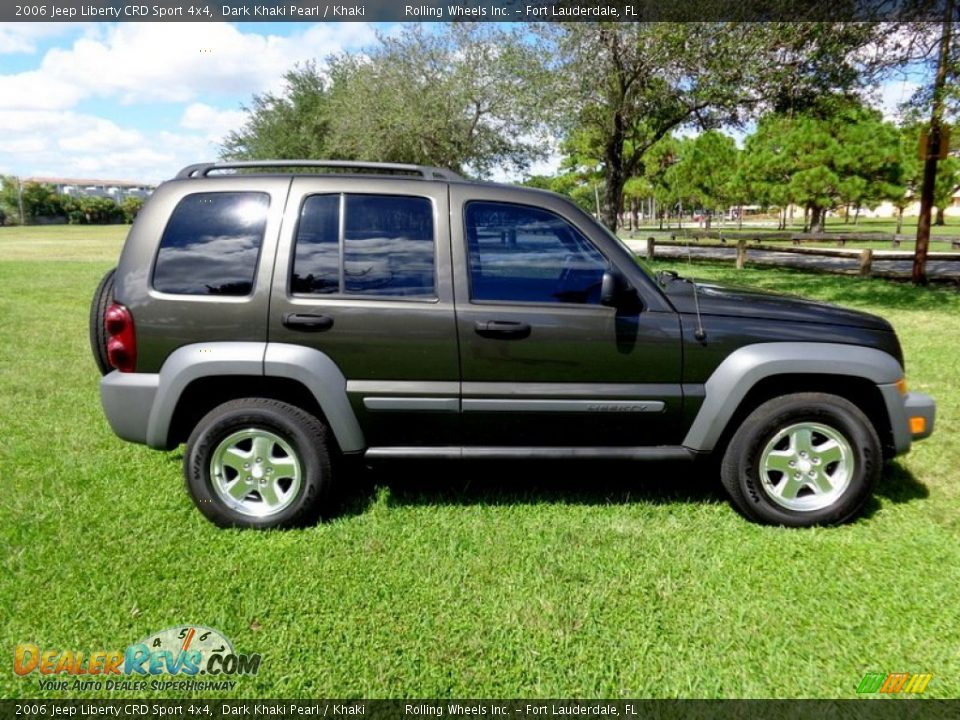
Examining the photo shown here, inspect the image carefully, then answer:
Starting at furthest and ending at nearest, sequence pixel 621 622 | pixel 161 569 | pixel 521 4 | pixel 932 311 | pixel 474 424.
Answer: pixel 521 4 → pixel 932 311 → pixel 474 424 → pixel 161 569 → pixel 621 622

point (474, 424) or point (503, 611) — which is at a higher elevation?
point (474, 424)

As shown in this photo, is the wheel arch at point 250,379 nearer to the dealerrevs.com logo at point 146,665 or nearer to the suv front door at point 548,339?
the suv front door at point 548,339

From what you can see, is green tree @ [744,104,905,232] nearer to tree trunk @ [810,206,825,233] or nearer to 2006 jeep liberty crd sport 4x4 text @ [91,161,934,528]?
tree trunk @ [810,206,825,233]

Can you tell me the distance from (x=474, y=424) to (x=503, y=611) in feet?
3.19

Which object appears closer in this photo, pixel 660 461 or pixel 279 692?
pixel 279 692

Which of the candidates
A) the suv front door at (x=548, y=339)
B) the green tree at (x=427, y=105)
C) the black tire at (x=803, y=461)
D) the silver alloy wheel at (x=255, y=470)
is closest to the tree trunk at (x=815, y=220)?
the green tree at (x=427, y=105)

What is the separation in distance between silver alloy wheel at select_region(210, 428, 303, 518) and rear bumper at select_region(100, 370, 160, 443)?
0.41 metres

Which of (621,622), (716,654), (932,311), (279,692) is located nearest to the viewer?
(279,692)

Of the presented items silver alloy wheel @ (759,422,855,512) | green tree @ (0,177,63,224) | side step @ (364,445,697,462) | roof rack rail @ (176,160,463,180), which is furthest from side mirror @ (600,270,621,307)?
green tree @ (0,177,63,224)

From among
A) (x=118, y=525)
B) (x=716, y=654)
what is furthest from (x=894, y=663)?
(x=118, y=525)

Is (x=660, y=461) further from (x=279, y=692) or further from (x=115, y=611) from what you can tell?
(x=115, y=611)

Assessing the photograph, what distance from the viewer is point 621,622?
2.63 metres

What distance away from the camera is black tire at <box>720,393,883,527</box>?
326cm

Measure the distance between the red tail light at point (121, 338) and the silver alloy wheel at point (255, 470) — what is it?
63 cm
